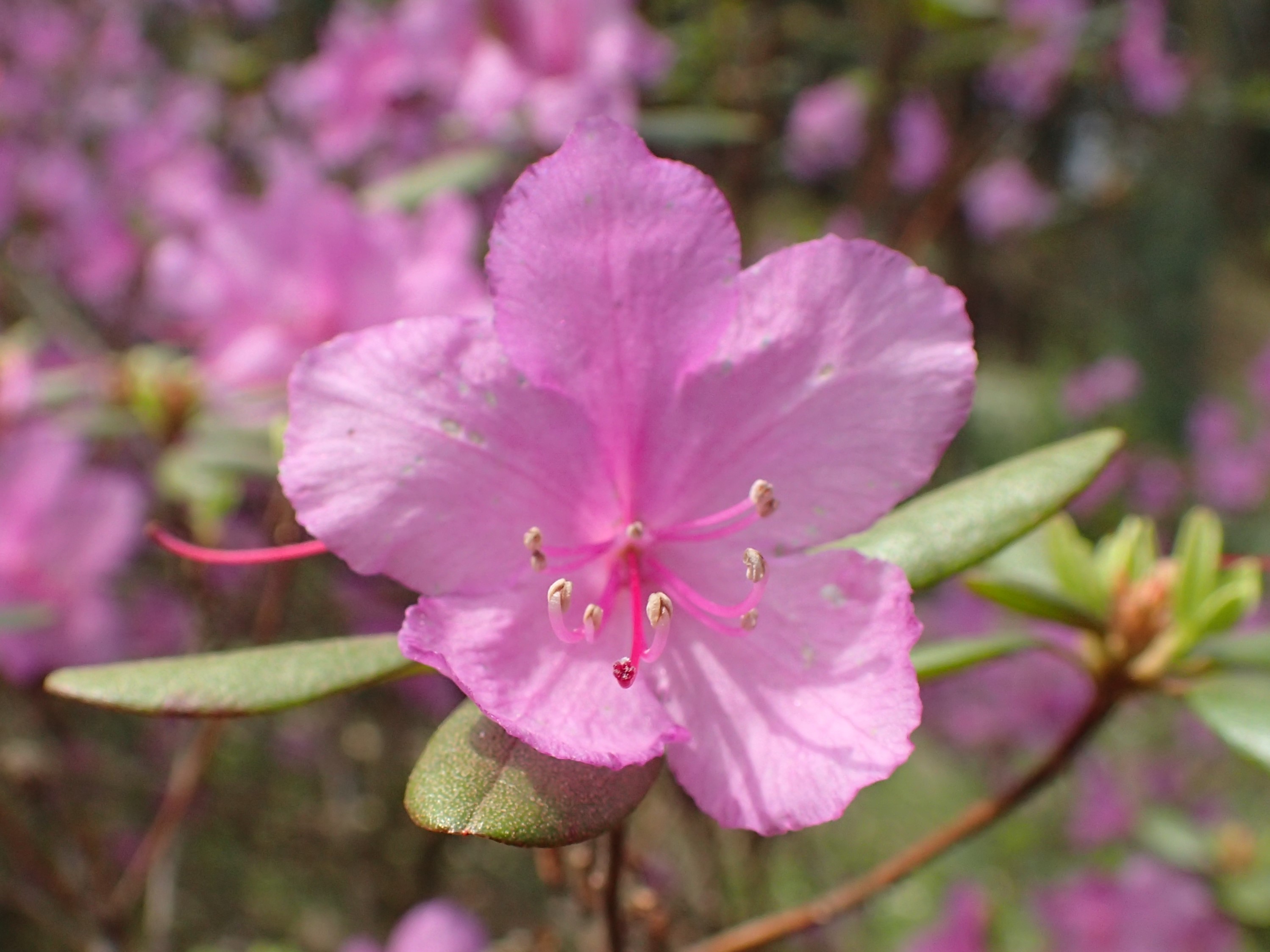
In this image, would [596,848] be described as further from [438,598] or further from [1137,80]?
[1137,80]

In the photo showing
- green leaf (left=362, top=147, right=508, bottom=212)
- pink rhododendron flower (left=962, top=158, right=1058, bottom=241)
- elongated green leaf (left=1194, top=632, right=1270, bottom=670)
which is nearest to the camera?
elongated green leaf (left=1194, top=632, right=1270, bottom=670)

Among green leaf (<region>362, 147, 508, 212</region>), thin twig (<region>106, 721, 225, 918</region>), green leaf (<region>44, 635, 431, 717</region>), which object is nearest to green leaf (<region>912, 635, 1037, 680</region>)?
green leaf (<region>44, 635, 431, 717</region>)

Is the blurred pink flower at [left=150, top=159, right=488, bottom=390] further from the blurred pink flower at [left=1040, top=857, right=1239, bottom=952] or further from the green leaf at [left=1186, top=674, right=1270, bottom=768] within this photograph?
the blurred pink flower at [left=1040, top=857, right=1239, bottom=952]

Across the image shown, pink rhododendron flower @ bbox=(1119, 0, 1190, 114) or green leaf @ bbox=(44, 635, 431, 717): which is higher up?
green leaf @ bbox=(44, 635, 431, 717)

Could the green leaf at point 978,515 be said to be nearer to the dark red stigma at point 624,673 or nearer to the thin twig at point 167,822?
the dark red stigma at point 624,673

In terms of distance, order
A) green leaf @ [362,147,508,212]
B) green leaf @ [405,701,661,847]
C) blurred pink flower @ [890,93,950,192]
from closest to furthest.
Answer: green leaf @ [405,701,661,847] < green leaf @ [362,147,508,212] < blurred pink flower @ [890,93,950,192]

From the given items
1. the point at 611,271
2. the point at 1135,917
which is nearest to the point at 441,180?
the point at 611,271

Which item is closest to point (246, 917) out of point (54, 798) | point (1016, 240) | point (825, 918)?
point (54, 798)
